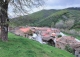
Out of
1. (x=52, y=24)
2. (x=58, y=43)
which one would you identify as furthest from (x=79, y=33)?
(x=58, y=43)

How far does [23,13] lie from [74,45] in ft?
104

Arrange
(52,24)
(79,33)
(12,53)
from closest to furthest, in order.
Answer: (12,53)
(79,33)
(52,24)

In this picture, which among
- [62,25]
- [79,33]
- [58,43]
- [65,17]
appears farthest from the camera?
[65,17]

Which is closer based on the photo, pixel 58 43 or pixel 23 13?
pixel 23 13

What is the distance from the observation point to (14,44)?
2059 centimetres

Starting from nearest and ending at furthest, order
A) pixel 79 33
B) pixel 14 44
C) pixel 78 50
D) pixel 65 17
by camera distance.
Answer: pixel 14 44 < pixel 78 50 < pixel 79 33 < pixel 65 17

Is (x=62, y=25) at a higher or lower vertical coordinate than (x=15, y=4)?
lower

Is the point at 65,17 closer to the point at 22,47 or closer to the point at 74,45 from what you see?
the point at 74,45

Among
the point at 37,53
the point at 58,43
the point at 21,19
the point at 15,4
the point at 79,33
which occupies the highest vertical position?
the point at 15,4

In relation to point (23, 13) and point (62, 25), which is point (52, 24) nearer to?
point (62, 25)

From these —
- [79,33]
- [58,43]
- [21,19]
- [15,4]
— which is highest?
[15,4]

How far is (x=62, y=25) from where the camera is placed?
481ft

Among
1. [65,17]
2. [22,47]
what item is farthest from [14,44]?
[65,17]

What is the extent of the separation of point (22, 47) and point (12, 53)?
215cm
